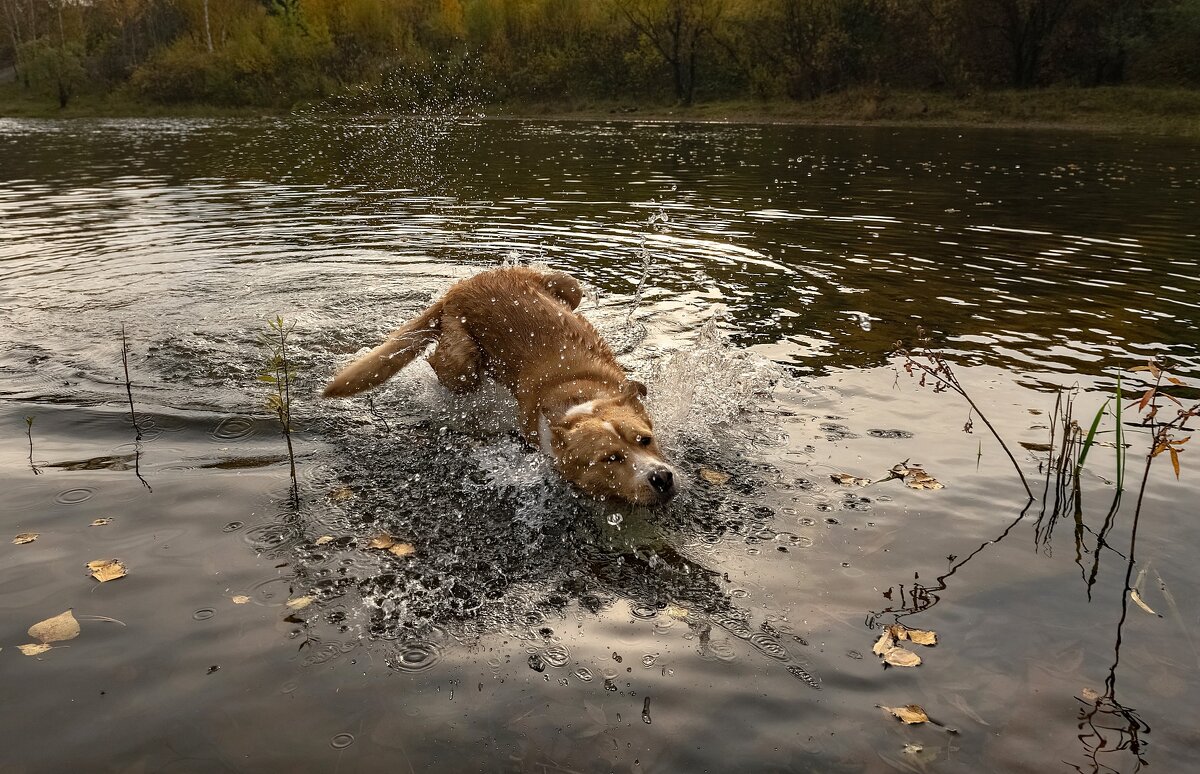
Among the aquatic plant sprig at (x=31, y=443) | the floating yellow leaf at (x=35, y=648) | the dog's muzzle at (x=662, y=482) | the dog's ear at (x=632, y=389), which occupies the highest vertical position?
the dog's ear at (x=632, y=389)

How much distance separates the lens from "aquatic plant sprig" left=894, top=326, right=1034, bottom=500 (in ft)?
16.1

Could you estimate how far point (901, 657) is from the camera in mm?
3379

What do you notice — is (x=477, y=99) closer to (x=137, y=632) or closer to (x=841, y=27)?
(x=841, y=27)

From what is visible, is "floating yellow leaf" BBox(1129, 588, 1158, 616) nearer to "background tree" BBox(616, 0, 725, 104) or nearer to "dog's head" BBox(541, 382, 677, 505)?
"dog's head" BBox(541, 382, 677, 505)

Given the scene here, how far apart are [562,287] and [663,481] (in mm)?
2831

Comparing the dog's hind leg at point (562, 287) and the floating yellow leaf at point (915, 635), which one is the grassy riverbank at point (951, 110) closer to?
the dog's hind leg at point (562, 287)

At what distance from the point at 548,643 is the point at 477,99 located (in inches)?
2305

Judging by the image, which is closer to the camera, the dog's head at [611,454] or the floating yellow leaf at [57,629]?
the floating yellow leaf at [57,629]

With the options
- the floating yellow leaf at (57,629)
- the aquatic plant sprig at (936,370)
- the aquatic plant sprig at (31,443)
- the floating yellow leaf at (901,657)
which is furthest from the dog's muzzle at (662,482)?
the aquatic plant sprig at (31,443)

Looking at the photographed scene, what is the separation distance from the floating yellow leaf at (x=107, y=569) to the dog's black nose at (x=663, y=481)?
105 inches

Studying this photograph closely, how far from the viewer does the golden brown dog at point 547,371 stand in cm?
468

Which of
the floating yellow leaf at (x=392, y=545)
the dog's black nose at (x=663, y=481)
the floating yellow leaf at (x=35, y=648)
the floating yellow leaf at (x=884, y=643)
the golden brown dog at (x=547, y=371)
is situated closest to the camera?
the floating yellow leaf at (x=35, y=648)

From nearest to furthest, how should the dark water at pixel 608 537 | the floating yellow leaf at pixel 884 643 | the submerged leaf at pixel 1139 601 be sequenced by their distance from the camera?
1. the dark water at pixel 608 537
2. the floating yellow leaf at pixel 884 643
3. the submerged leaf at pixel 1139 601

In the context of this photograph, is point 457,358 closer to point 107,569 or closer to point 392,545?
point 392,545
